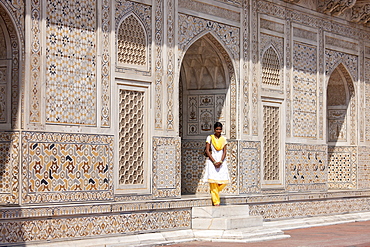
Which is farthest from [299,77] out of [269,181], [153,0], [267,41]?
[153,0]

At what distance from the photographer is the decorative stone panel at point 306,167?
44.7 feet

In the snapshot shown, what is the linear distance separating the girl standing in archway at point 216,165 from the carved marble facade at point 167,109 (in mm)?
251

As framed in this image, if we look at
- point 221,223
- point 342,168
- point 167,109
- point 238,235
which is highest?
point 167,109

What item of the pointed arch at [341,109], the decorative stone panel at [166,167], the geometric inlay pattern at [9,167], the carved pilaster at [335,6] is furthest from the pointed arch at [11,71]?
the pointed arch at [341,109]

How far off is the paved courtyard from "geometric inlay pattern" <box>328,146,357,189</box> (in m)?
2.01

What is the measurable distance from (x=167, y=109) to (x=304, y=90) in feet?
13.9

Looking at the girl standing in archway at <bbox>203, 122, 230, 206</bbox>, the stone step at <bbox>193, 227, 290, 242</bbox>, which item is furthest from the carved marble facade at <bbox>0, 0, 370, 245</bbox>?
the stone step at <bbox>193, 227, 290, 242</bbox>

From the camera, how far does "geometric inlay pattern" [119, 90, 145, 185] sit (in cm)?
1019

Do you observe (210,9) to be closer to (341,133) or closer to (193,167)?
(193,167)

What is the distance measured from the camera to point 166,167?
10.7 metres

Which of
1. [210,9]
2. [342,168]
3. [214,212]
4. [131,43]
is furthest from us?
[342,168]

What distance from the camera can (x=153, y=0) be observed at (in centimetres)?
1060

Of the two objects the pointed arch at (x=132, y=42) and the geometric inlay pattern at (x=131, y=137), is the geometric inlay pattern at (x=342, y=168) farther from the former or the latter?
the pointed arch at (x=132, y=42)

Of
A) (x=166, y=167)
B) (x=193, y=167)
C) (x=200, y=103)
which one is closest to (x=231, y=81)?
(x=200, y=103)
